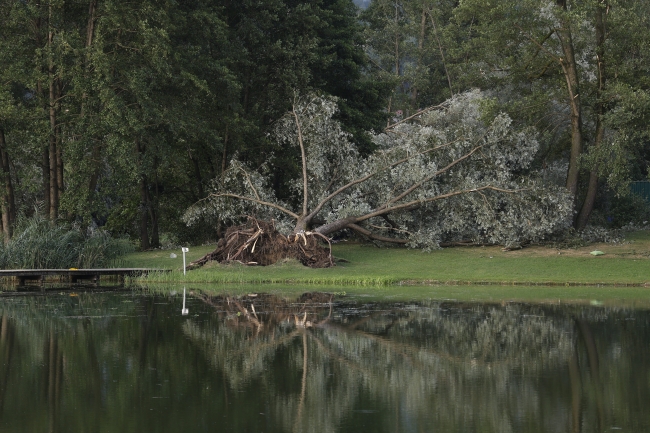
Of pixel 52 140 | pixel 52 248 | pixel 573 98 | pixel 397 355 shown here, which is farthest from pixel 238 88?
pixel 397 355

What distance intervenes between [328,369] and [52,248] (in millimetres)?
19045

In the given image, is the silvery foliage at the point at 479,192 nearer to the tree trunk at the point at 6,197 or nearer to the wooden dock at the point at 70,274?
the wooden dock at the point at 70,274

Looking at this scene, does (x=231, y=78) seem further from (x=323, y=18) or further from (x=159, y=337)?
(x=159, y=337)

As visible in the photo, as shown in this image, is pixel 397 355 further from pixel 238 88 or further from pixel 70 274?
pixel 238 88

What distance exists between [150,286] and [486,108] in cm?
1356

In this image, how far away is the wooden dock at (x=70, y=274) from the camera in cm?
2841

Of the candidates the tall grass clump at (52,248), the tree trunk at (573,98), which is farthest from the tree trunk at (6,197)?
the tree trunk at (573,98)

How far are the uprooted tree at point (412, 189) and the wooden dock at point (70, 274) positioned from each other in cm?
520

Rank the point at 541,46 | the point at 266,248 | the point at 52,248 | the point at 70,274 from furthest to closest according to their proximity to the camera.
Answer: the point at 541,46
the point at 52,248
the point at 70,274
the point at 266,248

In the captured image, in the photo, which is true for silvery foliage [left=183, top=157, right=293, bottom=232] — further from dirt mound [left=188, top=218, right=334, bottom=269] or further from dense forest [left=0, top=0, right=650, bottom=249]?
dirt mound [left=188, top=218, right=334, bottom=269]

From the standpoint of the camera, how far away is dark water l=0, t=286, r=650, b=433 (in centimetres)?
1034

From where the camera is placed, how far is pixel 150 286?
88.4 feet

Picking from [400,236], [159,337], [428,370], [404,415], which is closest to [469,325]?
[428,370]

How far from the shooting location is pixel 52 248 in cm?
3019
